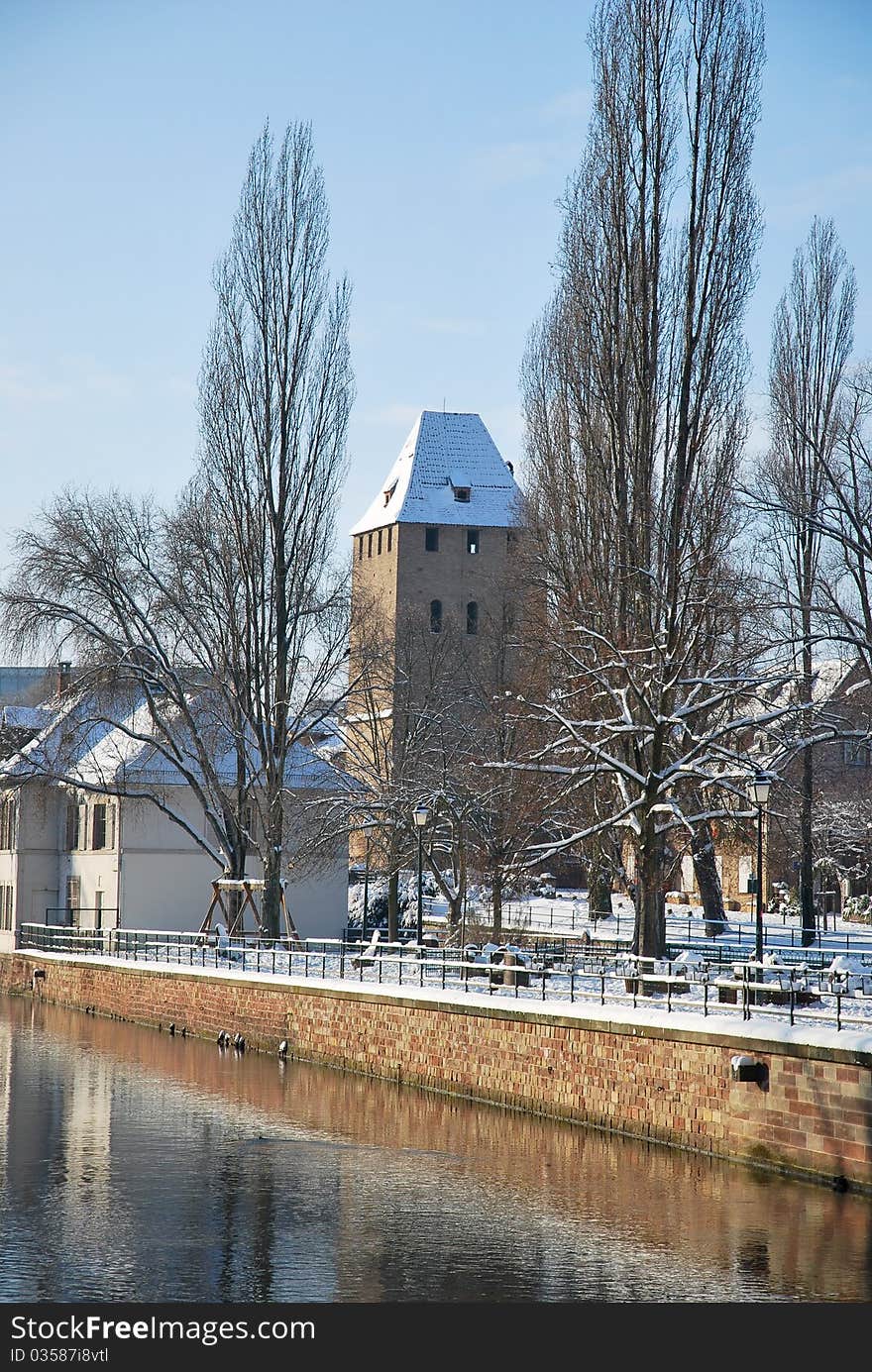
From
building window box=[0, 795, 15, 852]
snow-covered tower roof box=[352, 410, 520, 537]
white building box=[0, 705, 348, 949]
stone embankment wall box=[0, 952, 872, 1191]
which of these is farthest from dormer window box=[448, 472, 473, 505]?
stone embankment wall box=[0, 952, 872, 1191]

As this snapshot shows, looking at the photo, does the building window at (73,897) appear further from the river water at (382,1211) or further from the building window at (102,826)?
the river water at (382,1211)

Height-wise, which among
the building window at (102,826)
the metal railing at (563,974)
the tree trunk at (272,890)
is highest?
the building window at (102,826)

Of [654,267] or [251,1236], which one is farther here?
[654,267]

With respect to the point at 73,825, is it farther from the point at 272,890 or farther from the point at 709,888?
the point at 709,888

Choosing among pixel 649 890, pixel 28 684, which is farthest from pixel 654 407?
pixel 28 684

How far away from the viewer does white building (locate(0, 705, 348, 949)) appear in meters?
52.1

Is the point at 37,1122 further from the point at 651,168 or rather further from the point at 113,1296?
the point at 651,168

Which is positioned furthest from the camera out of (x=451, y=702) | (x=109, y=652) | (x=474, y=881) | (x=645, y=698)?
(x=451, y=702)

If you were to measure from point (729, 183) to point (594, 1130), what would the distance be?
19.4 metres

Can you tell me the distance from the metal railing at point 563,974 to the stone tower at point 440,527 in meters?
49.7

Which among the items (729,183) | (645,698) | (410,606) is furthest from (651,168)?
(410,606)

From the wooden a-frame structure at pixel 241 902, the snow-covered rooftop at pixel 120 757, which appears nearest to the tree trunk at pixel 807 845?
the wooden a-frame structure at pixel 241 902

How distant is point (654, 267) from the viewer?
116 feet

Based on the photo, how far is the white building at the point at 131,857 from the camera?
52.1 meters
